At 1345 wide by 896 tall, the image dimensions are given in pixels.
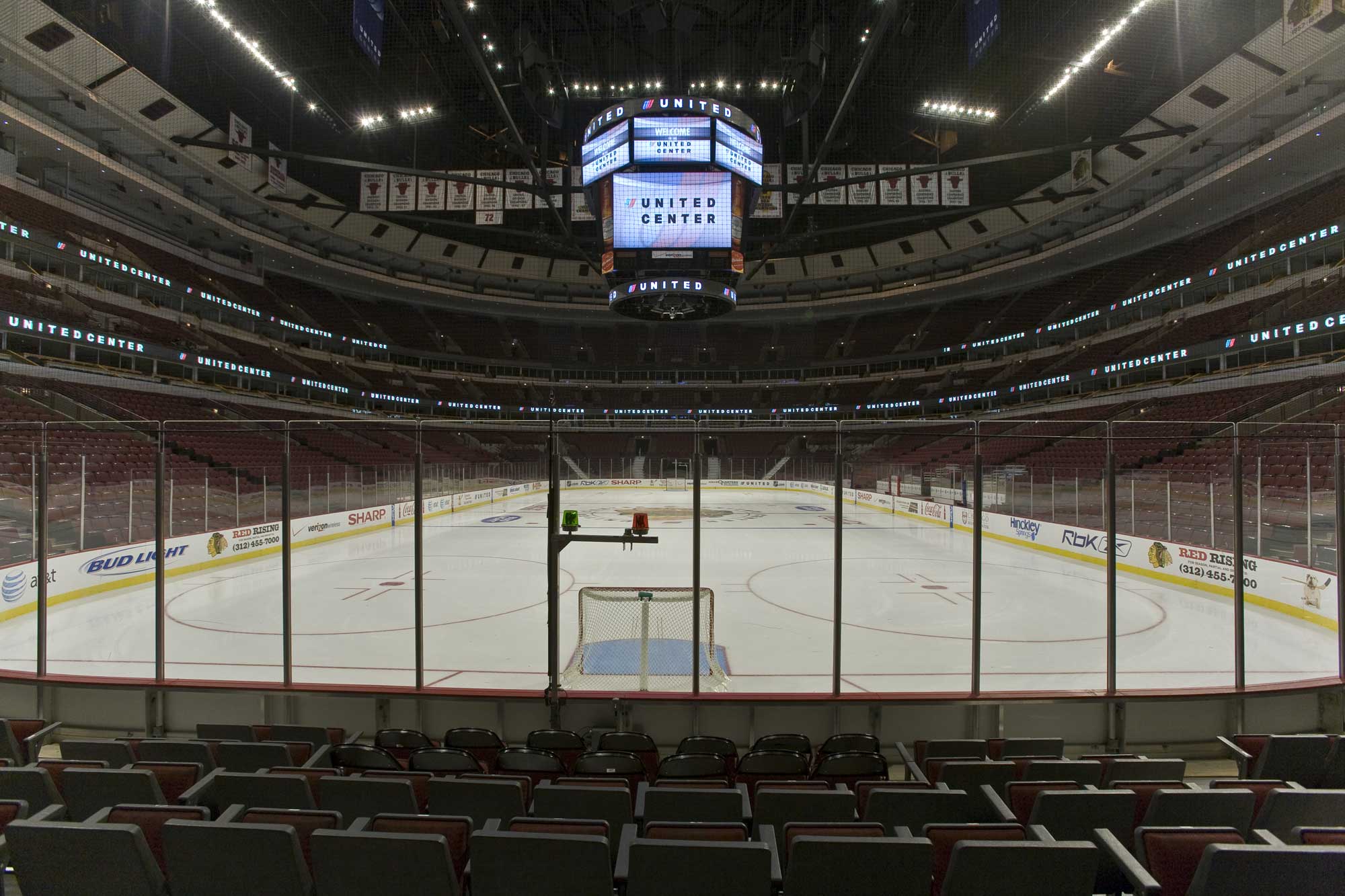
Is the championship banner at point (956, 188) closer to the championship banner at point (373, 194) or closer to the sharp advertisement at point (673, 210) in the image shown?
the sharp advertisement at point (673, 210)

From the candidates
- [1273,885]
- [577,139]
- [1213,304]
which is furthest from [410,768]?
[1213,304]

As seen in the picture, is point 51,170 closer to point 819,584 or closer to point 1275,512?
point 819,584

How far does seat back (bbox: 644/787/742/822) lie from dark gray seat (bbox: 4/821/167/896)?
1.83 meters

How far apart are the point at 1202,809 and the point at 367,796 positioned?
3.72 metres

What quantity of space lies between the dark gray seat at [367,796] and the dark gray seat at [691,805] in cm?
106

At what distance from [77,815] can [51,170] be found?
1060 inches

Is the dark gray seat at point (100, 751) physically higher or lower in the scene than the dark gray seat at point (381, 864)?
lower

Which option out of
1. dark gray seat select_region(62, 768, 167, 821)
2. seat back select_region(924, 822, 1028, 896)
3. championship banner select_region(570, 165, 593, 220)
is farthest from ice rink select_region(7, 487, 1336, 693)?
championship banner select_region(570, 165, 593, 220)

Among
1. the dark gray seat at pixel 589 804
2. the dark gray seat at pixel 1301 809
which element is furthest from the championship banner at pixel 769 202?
the dark gray seat at pixel 589 804

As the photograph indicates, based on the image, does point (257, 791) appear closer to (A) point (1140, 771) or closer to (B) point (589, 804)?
(B) point (589, 804)

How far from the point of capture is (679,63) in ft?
49.5

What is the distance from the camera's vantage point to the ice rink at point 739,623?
6.46m

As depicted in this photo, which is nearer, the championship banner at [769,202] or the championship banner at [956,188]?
the championship banner at [956,188]

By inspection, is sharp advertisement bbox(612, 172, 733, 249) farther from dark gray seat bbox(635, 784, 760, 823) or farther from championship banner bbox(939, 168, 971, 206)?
dark gray seat bbox(635, 784, 760, 823)
